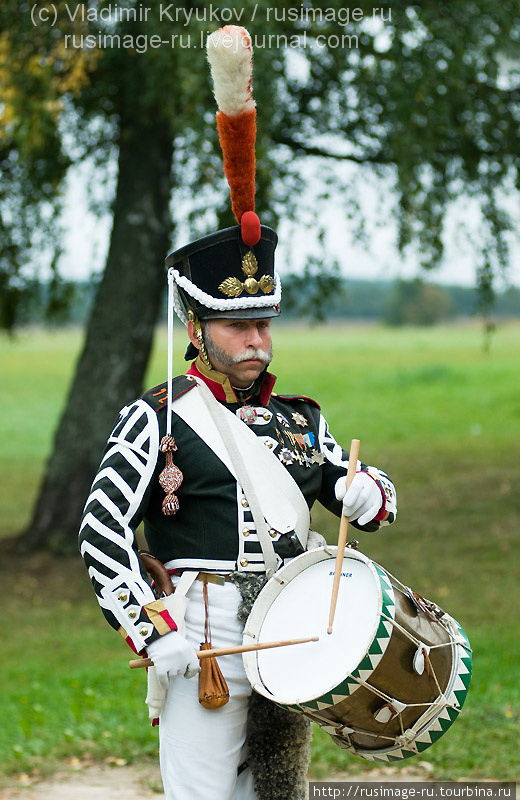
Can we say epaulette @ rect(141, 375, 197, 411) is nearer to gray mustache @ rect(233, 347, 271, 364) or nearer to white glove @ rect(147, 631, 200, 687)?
gray mustache @ rect(233, 347, 271, 364)

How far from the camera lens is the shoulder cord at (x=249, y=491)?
3102 mm

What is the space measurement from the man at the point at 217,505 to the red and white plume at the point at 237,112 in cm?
1

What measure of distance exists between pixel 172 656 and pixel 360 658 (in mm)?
485

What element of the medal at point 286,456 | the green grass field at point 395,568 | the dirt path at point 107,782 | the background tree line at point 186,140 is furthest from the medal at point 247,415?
the background tree line at point 186,140

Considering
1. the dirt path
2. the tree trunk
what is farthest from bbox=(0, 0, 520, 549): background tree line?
the dirt path

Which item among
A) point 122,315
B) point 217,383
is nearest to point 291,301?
Answer: point 122,315

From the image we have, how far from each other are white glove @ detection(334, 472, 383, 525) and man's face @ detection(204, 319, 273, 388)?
412 millimetres

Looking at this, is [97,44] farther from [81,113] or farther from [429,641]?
[429,641]

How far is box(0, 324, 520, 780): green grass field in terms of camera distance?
5.46 m

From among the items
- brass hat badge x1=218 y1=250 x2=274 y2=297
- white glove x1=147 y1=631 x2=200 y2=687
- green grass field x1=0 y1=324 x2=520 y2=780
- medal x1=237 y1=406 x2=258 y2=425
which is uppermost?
brass hat badge x1=218 y1=250 x2=274 y2=297

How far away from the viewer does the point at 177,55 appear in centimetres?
775

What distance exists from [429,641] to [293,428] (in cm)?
74

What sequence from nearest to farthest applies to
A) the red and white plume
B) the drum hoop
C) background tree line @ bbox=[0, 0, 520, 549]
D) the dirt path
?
the drum hoop, the red and white plume, the dirt path, background tree line @ bbox=[0, 0, 520, 549]

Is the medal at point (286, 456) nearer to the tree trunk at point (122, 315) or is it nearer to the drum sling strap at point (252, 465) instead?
the drum sling strap at point (252, 465)
